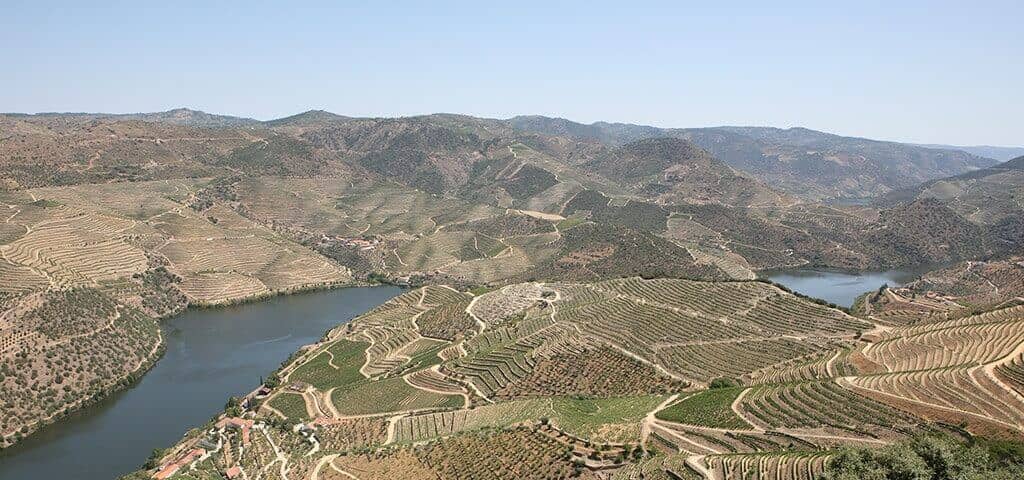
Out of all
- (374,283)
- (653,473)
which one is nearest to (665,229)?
(374,283)

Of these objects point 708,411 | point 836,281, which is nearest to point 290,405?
point 708,411

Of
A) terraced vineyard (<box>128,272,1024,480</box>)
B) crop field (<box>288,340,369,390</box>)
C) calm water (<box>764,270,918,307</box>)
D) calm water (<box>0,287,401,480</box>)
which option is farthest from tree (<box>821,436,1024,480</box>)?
calm water (<box>764,270,918,307</box>)

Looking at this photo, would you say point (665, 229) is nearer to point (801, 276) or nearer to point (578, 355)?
point (801, 276)

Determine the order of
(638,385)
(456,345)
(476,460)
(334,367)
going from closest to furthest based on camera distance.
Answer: (476,460) < (638,385) < (334,367) < (456,345)

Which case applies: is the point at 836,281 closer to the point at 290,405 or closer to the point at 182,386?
the point at 290,405

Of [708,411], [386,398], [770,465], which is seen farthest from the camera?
[386,398]

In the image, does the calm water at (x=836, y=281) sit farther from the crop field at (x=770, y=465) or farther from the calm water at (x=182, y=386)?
the crop field at (x=770, y=465)

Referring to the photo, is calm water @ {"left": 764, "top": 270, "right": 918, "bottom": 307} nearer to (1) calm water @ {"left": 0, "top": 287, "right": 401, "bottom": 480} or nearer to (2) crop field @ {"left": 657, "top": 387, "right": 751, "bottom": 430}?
(2) crop field @ {"left": 657, "top": 387, "right": 751, "bottom": 430}
